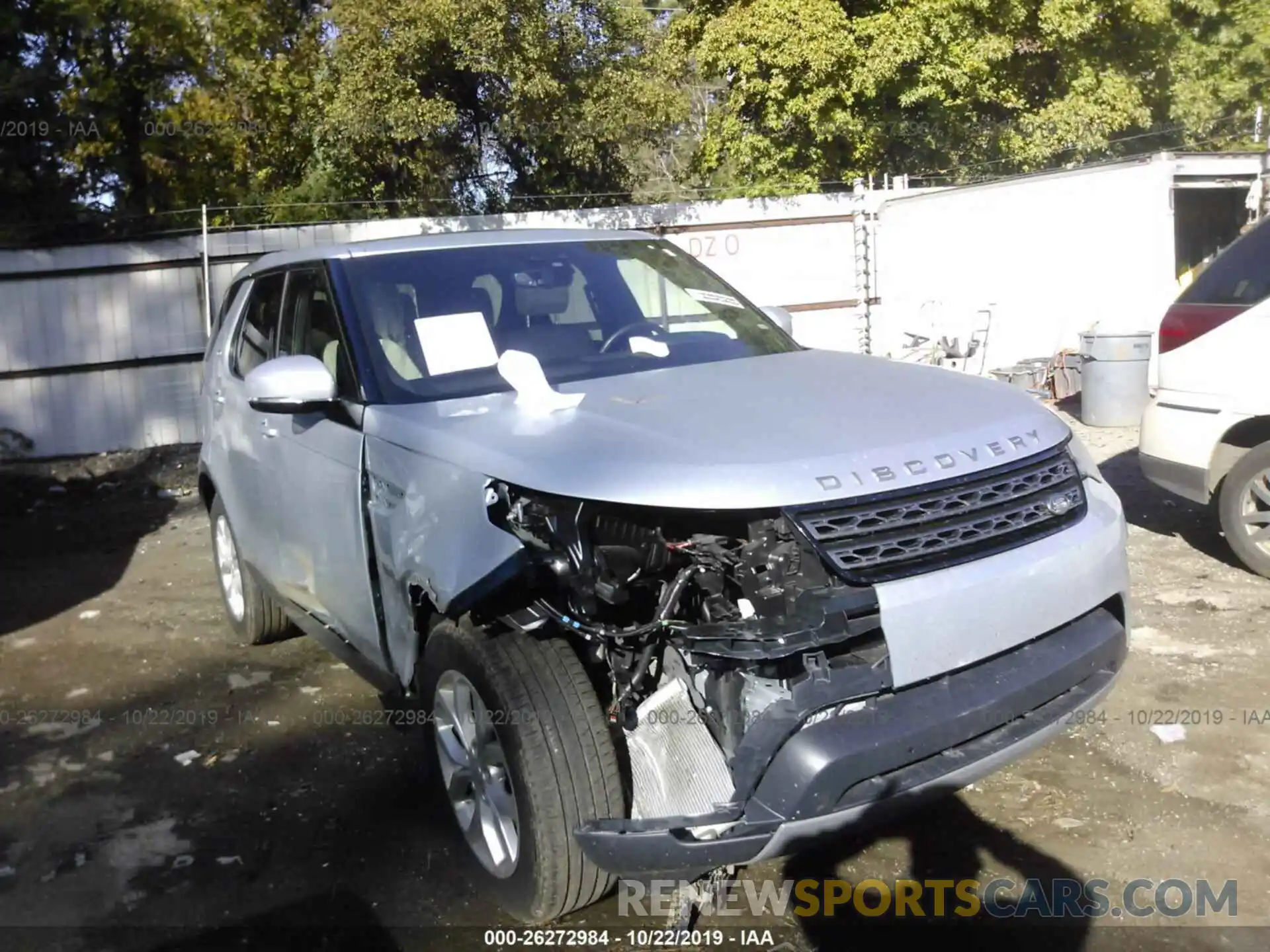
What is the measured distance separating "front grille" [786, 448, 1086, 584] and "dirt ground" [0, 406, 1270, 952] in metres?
0.98

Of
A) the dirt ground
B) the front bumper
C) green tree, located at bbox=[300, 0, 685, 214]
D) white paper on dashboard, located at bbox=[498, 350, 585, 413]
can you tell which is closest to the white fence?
green tree, located at bbox=[300, 0, 685, 214]

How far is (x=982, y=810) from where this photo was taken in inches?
144

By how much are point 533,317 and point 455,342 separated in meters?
0.36

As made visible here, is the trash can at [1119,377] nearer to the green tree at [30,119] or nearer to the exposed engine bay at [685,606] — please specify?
the exposed engine bay at [685,606]

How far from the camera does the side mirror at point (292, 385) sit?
3.62 m

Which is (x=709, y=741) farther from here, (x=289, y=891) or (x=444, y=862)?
(x=289, y=891)

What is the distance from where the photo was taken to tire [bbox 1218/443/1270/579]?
17.9 feet

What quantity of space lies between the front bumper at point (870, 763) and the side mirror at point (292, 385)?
1.68 m

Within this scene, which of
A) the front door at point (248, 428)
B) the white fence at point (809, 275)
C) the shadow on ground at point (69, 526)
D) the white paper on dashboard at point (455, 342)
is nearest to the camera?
the white paper on dashboard at point (455, 342)

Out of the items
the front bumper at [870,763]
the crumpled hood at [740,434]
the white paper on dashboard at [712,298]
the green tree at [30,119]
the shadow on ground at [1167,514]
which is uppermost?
the green tree at [30,119]

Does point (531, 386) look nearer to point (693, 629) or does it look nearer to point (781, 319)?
point (693, 629)

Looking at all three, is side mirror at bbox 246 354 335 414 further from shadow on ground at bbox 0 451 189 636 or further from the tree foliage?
the tree foliage

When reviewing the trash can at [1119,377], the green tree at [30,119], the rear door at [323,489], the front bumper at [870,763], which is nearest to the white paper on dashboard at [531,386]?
the rear door at [323,489]

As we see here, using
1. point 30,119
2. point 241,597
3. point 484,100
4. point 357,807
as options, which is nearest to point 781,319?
point 357,807
